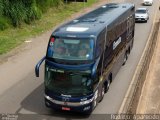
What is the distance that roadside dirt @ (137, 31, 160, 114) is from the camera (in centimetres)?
1491

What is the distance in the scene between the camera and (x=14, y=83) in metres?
18.9

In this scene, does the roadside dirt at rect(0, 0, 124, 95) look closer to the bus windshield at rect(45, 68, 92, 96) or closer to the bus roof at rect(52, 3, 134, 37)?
the bus windshield at rect(45, 68, 92, 96)

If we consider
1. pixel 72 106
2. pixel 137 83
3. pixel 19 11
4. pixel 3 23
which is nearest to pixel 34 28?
pixel 19 11

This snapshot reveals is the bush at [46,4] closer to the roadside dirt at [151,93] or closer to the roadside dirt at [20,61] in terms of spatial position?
the roadside dirt at [20,61]

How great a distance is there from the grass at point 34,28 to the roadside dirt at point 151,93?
37.1ft

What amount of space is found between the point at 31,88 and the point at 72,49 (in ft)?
16.6

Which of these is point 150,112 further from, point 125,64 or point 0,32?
point 0,32

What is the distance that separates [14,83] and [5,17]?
13534 millimetres

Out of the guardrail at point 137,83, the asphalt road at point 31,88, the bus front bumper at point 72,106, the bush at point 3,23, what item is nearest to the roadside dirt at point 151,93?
the guardrail at point 137,83

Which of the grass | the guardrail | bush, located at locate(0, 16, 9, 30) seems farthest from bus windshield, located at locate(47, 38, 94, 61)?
bush, located at locate(0, 16, 9, 30)

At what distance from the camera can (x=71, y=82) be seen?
13.7 m

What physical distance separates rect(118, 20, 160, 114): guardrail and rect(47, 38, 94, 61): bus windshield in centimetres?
331

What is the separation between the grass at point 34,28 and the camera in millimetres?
26503

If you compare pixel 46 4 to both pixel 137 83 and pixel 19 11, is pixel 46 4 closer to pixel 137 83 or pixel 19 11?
pixel 19 11
